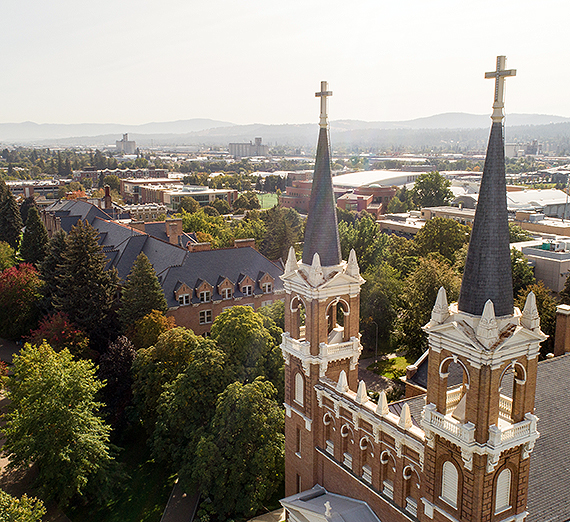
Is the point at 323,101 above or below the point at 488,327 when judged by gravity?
above

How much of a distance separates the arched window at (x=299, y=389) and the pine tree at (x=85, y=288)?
33.6 meters

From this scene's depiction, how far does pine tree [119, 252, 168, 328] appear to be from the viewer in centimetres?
5750

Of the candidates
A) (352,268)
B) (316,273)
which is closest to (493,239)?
(352,268)

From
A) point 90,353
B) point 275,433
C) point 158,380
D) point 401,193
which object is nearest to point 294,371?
point 275,433

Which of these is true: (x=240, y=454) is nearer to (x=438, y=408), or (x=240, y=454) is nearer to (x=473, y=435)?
(x=438, y=408)

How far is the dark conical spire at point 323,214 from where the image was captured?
30.8 m

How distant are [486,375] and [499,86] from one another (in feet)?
36.5

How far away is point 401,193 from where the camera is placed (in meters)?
198

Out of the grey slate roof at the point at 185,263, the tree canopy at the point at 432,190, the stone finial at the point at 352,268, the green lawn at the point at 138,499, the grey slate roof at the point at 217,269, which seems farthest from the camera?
the tree canopy at the point at 432,190

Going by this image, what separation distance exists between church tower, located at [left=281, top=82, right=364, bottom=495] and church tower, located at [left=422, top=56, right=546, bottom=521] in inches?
360

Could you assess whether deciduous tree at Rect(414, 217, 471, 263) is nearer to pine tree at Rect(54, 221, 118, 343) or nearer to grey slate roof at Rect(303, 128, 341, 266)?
pine tree at Rect(54, 221, 118, 343)

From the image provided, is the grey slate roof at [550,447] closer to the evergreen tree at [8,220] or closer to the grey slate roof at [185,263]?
the grey slate roof at [185,263]

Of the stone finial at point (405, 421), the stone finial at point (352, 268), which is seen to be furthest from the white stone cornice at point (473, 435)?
the stone finial at point (352, 268)

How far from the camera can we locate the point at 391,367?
2554 inches
